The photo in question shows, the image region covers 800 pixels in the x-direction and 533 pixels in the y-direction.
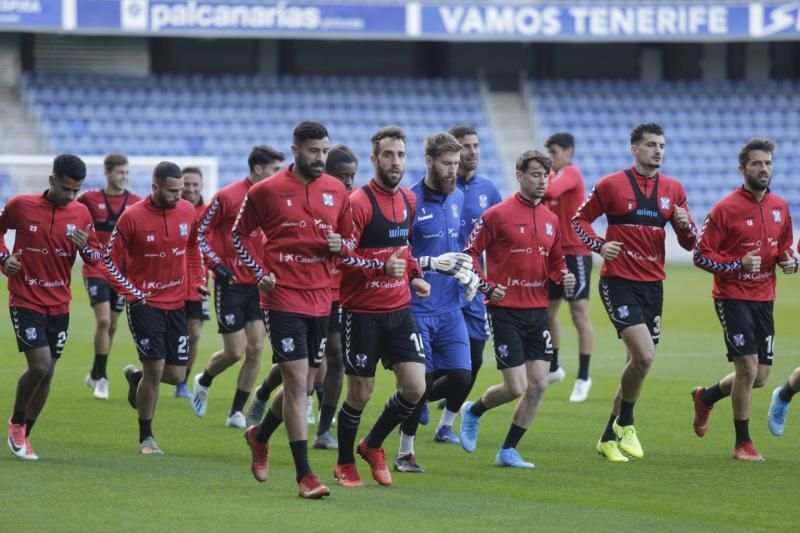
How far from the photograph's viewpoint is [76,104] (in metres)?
36.5

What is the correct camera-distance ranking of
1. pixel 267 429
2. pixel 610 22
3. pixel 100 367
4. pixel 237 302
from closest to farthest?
pixel 267 429 → pixel 237 302 → pixel 100 367 → pixel 610 22

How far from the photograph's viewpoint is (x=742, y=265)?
1037 cm

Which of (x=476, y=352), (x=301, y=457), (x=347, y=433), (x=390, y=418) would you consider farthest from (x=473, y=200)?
(x=301, y=457)

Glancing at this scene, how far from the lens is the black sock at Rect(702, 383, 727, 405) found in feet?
36.6

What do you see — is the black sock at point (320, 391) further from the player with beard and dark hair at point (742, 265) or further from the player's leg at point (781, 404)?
the player's leg at point (781, 404)

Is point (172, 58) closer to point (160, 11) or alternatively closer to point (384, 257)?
point (160, 11)

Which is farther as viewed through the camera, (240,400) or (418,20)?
(418,20)

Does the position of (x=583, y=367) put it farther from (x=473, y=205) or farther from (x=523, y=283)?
(x=523, y=283)

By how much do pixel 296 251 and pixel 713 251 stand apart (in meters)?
3.47

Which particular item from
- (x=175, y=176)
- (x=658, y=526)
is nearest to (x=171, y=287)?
(x=175, y=176)

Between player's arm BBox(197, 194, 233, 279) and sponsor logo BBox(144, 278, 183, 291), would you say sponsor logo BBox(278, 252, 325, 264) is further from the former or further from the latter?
player's arm BBox(197, 194, 233, 279)

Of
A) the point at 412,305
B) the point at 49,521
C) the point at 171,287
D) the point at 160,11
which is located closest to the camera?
the point at 49,521

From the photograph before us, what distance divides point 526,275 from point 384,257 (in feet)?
4.84

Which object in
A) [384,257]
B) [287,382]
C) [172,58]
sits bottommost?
[287,382]
